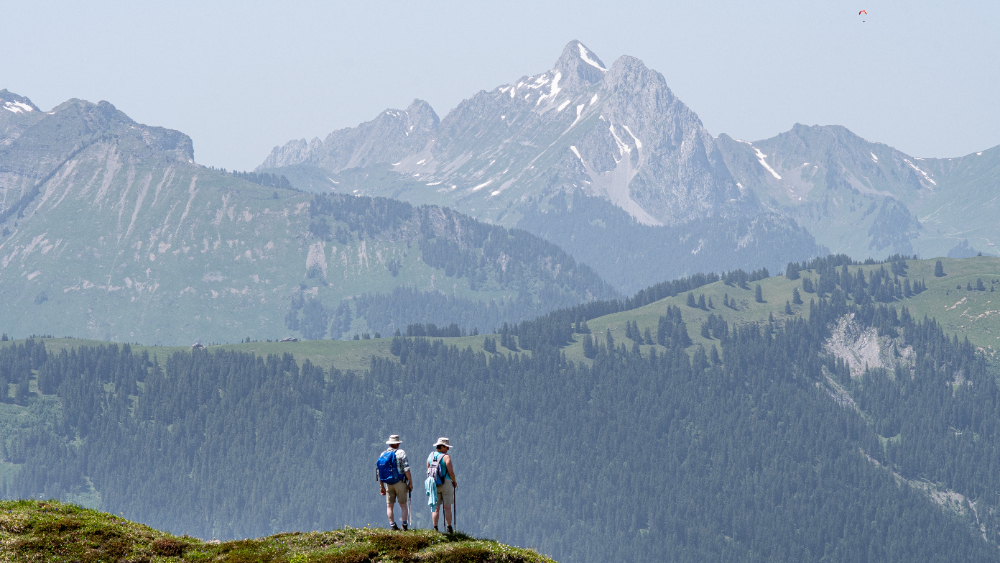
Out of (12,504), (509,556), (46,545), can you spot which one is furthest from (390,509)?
(12,504)

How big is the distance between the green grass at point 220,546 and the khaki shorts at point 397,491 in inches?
71.5

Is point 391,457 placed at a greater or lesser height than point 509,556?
greater

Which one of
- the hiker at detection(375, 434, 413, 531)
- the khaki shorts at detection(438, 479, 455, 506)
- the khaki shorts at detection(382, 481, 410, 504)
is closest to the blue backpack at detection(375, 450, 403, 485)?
the hiker at detection(375, 434, 413, 531)

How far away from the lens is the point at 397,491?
174ft

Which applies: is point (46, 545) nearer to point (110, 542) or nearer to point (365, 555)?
point (110, 542)

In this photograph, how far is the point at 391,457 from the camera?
5256cm

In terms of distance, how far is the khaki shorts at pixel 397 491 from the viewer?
52.9m

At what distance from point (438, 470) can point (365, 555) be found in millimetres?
5897

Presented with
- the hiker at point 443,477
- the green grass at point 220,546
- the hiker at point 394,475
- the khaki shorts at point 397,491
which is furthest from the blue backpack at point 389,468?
Answer: the green grass at point 220,546

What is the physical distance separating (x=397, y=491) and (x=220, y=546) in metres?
9.54

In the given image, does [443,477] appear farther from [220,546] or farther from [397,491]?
[220,546]

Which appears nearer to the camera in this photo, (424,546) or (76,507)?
(424,546)

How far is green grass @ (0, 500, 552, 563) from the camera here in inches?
1909

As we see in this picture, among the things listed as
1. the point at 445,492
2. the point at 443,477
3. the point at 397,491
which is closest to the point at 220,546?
the point at 397,491
